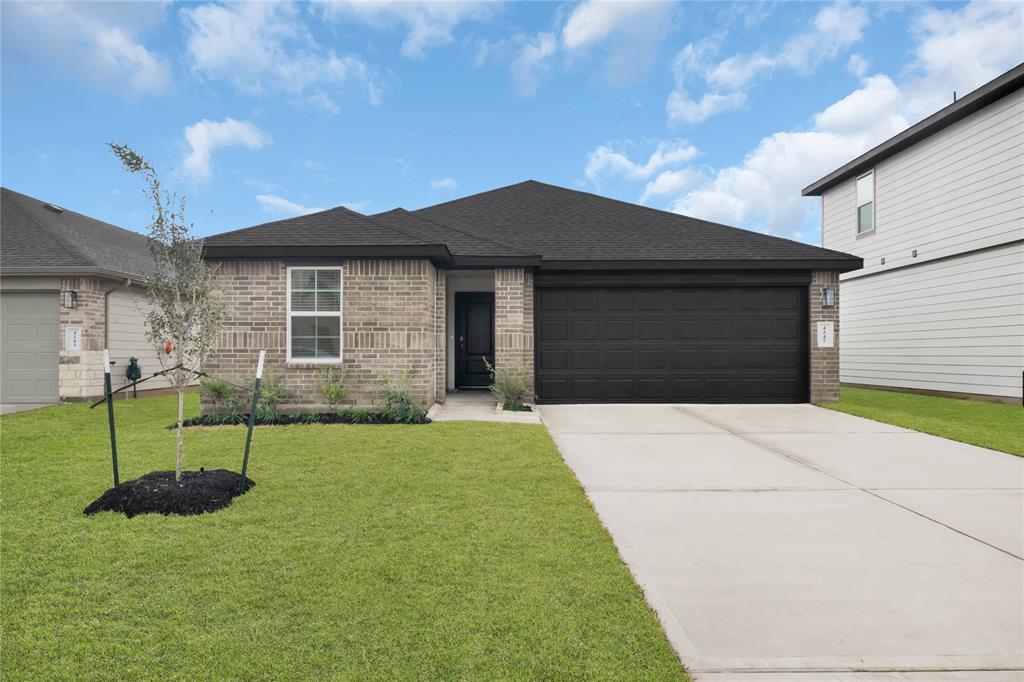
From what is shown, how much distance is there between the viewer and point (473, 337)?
13430mm

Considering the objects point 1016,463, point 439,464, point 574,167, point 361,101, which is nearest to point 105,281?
point 361,101

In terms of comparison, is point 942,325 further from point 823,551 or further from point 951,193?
point 823,551

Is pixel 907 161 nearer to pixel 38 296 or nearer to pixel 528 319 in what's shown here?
pixel 528 319

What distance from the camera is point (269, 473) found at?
17.9 ft

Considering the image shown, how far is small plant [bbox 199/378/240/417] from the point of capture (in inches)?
352

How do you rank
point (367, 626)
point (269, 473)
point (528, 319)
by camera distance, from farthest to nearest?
1. point (528, 319)
2. point (269, 473)
3. point (367, 626)

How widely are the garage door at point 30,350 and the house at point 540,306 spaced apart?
5.88 meters

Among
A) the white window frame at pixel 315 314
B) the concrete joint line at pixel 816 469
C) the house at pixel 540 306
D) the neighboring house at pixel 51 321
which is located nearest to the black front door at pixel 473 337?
the house at pixel 540 306

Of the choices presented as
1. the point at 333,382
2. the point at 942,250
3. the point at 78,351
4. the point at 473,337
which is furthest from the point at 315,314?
the point at 942,250

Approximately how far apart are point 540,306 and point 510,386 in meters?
2.02

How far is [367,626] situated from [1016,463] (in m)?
7.41

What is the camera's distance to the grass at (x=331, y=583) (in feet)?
7.59

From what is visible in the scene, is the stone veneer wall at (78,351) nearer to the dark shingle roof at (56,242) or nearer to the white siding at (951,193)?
the dark shingle roof at (56,242)

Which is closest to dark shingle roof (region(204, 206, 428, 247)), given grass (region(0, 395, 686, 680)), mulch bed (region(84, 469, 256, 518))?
grass (region(0, 395, 686, 680))
